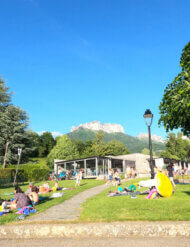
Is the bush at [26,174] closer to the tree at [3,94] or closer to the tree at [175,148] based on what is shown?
the tree at [3,94]

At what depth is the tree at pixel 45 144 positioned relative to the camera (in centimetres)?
9266

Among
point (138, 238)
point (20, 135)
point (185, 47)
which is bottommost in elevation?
point (138, 238)

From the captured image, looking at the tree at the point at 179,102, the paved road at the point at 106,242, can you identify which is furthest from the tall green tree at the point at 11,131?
the paved road at the point at 106,242

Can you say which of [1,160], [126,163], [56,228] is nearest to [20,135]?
[1,160]

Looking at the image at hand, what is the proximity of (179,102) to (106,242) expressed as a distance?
Answer: 412 inches

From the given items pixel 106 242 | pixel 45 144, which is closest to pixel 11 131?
pixel 106 242

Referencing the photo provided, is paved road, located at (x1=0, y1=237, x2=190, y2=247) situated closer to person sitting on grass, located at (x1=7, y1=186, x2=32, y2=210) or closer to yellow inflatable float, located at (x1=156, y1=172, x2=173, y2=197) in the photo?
person sitting on grass, located at (x1=7, y1=186, x2=32, y2=210)

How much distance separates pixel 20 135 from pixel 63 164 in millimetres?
8376

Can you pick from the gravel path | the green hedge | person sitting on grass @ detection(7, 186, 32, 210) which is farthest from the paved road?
the green hedge

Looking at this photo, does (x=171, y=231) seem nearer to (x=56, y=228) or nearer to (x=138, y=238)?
(x=138, y=238)

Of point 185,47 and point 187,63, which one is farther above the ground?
point 185,47

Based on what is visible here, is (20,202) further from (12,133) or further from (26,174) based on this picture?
(12,133)

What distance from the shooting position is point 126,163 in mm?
38906

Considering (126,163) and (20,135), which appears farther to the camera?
(126,163)
